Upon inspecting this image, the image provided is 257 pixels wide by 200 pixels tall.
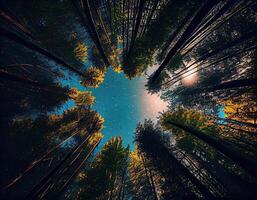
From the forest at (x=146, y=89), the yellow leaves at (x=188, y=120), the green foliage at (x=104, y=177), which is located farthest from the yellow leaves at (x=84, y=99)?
the yellow leaves at (x=188, y=120)

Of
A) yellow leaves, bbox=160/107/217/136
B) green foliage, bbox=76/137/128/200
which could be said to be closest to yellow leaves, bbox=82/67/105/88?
green foliage, bbox=76/137/128/200

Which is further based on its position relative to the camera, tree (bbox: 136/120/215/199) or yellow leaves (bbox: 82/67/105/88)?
yellow leaves (bbox: 82/67/105/88)

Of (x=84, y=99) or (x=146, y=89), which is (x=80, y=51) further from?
(x=146, y=89)

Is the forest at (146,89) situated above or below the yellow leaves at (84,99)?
below

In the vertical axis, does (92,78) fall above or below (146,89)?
above

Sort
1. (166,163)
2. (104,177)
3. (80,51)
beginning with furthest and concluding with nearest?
1. (80,51)
2. (104,177)
3. (166,163)

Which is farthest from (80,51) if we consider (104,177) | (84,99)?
(104,177)

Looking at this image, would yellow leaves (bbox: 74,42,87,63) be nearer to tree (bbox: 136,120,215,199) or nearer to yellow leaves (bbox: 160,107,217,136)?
tree (bbox: 136,120,215,199)

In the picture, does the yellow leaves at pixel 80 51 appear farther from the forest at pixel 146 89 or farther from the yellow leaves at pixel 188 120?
the yellow leaves at pixel 188 120

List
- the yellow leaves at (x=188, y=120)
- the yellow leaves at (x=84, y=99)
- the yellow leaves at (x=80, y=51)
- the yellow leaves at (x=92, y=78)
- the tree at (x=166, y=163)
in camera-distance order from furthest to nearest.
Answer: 1. the yellow leaves at (x=84, y=99)
2. the yellow leaves at (x=92, y=78)
3. the yellow leaves at (x=80, y=51)
4. the yellow leaves at (x=188, y=120)
5. the tree at (x=166, y=163)
